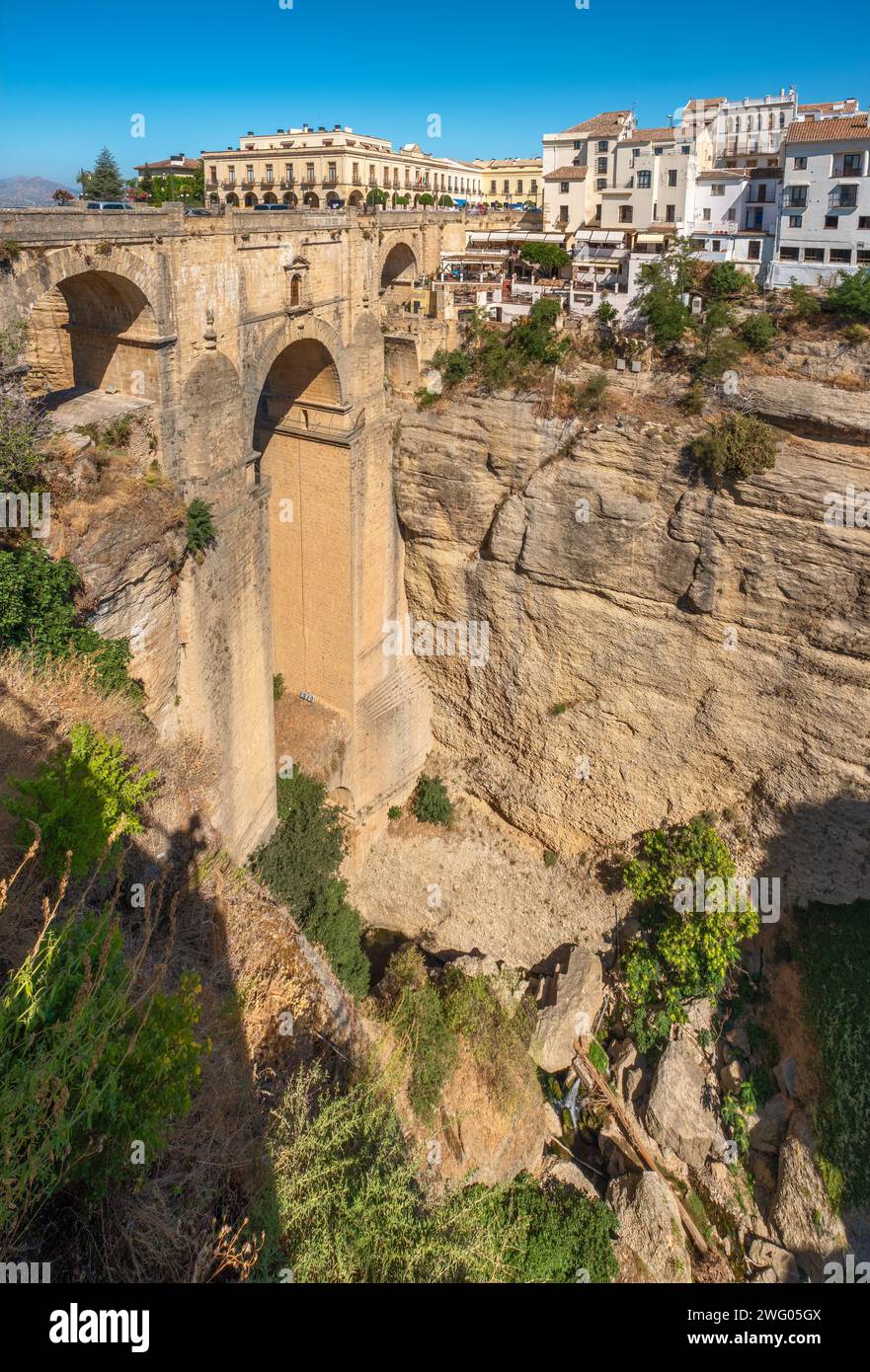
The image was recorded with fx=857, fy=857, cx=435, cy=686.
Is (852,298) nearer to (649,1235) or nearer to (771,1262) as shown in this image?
(649,1235)

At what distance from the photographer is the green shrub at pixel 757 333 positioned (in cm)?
1538

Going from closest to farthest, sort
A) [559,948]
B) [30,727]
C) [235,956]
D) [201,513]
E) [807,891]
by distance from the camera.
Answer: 1. [30,727]
2. [235,956]
3. [201,513]
4. [807,891]
5. [559,948]

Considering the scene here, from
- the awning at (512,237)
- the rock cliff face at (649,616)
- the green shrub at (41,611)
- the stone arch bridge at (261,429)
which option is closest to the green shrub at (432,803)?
the stone arch bridge at (261,429)

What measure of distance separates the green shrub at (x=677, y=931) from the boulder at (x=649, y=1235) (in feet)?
8.33

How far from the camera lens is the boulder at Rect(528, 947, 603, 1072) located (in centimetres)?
1488

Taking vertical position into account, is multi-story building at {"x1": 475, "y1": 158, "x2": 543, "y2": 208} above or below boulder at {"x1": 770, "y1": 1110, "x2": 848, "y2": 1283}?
above

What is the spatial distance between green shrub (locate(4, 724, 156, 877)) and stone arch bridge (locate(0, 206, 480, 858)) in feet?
9.47

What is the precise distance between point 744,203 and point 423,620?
49.2 feet

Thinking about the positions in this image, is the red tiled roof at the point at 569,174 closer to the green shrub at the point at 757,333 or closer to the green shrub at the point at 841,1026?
the green shrub at the point at 757,333

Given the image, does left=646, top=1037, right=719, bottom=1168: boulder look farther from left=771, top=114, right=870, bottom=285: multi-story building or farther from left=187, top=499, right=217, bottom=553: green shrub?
left=771, top=114, right=870, bottom=285: multi-story building

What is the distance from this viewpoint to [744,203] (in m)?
23.1

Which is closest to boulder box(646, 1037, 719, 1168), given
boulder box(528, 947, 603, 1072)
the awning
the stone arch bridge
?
boulder box(528, 947, 603, 1072)
